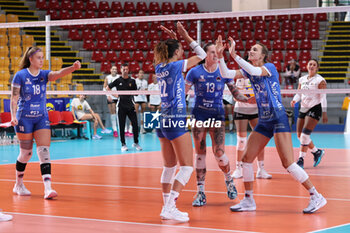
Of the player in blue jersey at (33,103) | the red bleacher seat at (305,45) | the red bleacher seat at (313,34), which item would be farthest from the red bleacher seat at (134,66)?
the player in blue jersey at (33,103)

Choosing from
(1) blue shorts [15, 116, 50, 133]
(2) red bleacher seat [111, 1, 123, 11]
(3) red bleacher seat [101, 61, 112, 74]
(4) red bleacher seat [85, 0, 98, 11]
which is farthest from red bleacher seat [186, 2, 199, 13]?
(1) blue shorts [15, 116, 50, 133]

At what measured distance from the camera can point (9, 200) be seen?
6344 millimetres

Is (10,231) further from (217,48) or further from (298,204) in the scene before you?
(298,204)

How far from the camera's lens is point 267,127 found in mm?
5512

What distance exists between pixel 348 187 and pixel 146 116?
34.4ft

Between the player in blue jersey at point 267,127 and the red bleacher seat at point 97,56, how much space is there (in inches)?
490

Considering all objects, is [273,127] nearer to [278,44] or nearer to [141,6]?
[278,44]

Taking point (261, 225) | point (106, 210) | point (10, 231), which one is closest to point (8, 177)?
point (106, 210)

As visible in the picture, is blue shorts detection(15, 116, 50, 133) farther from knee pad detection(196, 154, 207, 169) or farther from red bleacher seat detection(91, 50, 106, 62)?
red bleacher seat detection(91, 50, 106, 62)

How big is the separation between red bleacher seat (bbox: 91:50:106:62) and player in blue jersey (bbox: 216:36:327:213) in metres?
12.5

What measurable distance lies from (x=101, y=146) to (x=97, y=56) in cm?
500

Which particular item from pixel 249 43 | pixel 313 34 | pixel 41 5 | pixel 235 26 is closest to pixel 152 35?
pixel 235 26

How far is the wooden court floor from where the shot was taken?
4910mm

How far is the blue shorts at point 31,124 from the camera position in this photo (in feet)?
20.9
